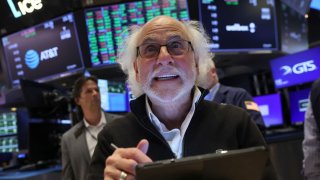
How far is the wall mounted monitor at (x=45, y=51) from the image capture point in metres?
3.98

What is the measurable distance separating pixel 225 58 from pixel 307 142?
2.55 metres

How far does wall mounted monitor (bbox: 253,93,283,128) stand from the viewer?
4391 millimetres

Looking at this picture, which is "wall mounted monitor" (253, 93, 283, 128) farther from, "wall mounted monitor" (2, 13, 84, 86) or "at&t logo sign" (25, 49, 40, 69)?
"at&t logo sign" (25, 49, 40, 69)

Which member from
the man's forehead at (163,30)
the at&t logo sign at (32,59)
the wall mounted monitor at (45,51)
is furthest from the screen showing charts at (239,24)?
the man's forehead at (163,30)

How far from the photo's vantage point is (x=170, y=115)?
4.47 feet

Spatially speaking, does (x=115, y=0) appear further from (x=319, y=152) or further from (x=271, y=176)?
(x=271, y=176)

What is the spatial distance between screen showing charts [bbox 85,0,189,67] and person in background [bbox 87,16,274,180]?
8.01 feet

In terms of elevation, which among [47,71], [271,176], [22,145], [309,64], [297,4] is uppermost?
[297,4]

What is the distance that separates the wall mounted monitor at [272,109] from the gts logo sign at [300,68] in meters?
0.36

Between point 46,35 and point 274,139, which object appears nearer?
point 274,139

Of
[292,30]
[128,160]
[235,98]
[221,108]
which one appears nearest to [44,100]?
[235,98]

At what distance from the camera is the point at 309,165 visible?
1699mm

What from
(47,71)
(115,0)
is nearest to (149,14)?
(115,0)

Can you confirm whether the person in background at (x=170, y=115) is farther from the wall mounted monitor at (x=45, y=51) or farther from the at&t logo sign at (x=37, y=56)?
the at&t logo sign at (x=37, y=56)
